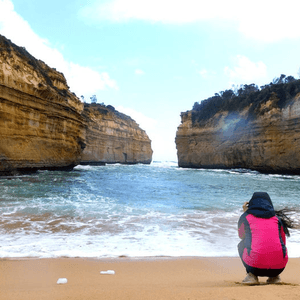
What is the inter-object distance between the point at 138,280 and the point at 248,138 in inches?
1173

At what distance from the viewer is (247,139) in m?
29.8

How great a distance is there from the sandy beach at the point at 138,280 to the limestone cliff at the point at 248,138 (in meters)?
24.0

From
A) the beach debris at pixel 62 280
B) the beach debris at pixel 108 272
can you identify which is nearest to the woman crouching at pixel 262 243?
the beach debris at pixel 108 272

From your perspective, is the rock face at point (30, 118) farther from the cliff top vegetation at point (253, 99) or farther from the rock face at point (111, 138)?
the cliff top vegetation at point (253, 99)

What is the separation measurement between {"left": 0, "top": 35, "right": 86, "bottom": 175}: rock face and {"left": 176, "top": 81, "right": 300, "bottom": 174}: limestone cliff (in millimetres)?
20854

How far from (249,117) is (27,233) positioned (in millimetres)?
30232

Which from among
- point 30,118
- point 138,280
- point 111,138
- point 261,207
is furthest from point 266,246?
point 111,138

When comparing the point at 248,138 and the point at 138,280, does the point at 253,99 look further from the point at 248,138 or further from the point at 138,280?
the point at 138,280

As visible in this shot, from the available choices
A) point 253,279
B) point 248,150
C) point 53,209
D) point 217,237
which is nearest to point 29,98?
point 53,209

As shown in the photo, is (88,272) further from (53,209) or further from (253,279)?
(53,209)

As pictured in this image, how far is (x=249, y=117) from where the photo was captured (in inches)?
1187

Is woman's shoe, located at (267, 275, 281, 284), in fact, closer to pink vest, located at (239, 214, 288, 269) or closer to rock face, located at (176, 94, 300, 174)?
pink vest, located at (239, 214, 288, 269)

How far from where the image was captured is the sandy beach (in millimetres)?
1937

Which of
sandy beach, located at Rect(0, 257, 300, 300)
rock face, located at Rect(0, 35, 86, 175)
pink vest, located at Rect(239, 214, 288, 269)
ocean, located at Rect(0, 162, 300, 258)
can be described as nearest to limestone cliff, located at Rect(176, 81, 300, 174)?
ocean, located at Rect(0, 162, 300, 258)
